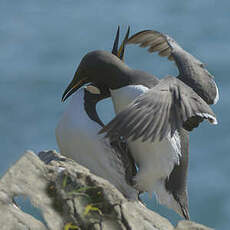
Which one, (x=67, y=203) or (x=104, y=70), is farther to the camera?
(x=104, y=70)

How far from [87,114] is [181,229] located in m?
1.72

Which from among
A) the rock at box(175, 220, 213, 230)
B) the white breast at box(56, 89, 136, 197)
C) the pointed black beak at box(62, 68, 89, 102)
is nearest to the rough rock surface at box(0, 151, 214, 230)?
the rock at box(175, 220, 213, 230)

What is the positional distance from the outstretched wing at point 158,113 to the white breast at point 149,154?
0.21 m

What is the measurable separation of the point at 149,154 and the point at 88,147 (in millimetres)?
416

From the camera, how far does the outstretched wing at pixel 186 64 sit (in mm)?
5672

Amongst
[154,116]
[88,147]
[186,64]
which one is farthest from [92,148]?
[186,64]

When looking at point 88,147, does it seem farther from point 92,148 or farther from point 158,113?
point 158,113

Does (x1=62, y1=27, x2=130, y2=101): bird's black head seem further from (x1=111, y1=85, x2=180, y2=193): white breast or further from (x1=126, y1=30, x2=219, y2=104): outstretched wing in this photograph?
(x1=126, y1=30, x2=219, y2=104): outstretched wing

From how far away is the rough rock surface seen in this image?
3283mm

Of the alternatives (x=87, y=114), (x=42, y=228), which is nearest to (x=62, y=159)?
(x=87, y=114)

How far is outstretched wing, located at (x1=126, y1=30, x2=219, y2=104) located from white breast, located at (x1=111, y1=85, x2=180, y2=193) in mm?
830

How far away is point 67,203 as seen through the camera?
3332mm

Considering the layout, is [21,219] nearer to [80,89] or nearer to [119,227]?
[119,227]

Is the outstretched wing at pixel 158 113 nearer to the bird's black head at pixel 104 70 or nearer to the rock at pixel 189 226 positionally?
the bird's black head at pixel 104 70
